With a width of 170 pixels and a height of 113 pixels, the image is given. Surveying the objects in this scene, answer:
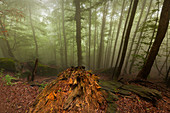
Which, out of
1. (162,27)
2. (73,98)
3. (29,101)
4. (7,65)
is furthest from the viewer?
(7,65)

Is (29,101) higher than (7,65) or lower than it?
lower

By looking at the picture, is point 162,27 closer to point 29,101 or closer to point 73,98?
point 73,98

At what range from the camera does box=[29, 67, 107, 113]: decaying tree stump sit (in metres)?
2.76

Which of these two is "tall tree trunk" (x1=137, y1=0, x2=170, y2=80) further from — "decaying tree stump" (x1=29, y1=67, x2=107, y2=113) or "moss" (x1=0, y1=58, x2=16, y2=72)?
"moss" (x1=0, y1=58, x2=16, y2=72)

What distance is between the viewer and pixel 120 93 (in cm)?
387

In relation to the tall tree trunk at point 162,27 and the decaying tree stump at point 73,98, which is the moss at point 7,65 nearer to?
the decaying tree stump at point 73,98

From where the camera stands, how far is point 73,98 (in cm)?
297

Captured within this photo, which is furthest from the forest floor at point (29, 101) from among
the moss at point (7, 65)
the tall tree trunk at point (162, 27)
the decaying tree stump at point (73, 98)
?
the moss at point (7, 65)

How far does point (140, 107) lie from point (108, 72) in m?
8.20

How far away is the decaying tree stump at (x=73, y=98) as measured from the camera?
276 centimetres

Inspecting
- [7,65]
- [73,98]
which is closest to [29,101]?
[73,98]

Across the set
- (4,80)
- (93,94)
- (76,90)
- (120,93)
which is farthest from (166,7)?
(4,80)

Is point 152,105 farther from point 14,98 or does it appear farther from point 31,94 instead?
point 14,98

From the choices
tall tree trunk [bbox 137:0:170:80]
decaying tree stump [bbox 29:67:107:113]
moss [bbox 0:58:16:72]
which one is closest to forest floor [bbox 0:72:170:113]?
decaying tree stump [bbox 29:67:107:113]
